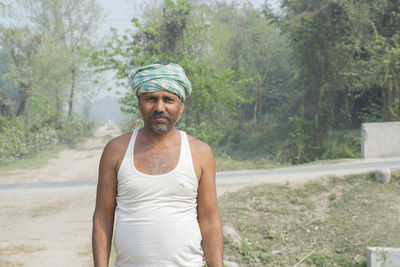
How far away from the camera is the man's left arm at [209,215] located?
208 centimetres

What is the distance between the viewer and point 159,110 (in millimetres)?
2002

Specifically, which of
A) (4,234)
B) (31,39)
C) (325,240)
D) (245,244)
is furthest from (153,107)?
(31,39)

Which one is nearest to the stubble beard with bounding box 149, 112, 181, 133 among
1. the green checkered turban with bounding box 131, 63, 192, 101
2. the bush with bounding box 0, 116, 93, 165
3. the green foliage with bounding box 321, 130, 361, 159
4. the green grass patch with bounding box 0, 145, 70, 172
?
the green checkered turban with bounding box 131, 63, 192, 101

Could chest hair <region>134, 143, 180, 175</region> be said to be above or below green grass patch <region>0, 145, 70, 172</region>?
above

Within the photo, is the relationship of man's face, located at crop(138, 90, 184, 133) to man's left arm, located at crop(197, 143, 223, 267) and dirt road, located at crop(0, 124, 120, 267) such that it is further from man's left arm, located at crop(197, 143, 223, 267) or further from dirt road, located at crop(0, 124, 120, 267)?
dirt road, located at crop(0, 124, 120, 267)

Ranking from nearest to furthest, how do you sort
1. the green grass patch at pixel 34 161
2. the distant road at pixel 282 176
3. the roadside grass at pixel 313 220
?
the roadside grass at pixel 313 220, the distant road at pixel 282 176, the green grass patch at pixel 34 161

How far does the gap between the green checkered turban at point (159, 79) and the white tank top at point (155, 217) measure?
362 millimetres

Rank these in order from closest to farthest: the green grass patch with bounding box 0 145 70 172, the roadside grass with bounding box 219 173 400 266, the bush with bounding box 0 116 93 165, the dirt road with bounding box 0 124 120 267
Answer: the dirt road with bounding box 0 124 120 267, the roadside grass with bounding box 219 173 400 266, the green grass patch with bounding box 0 145 70 172, the bush with bounding box 0 116 93 165

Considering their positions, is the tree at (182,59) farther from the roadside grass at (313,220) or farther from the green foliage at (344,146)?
the roadside grass at (313,220)

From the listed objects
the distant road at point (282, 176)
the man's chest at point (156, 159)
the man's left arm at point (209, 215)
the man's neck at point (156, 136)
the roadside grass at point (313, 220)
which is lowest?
the roadside grass at point (313, 220)

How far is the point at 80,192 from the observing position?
1093cm

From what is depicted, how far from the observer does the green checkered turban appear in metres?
2.03

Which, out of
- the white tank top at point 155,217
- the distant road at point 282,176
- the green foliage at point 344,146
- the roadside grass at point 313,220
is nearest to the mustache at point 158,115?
the white tank top at point 155,217

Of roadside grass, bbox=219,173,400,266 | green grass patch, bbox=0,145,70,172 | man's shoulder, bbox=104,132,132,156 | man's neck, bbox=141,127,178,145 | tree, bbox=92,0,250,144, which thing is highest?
tree, bbox=92,0,250,144
